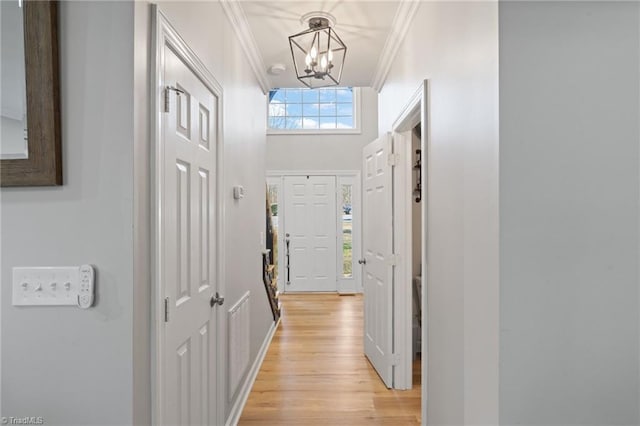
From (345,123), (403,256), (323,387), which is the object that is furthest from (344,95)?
(323,387)

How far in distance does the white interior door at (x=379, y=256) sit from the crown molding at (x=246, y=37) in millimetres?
1187

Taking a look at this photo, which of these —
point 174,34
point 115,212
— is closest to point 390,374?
point 115,212

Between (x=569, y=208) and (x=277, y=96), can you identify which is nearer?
(x=569, y=208)

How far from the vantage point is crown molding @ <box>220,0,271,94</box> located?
224 cm

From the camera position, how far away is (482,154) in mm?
1315

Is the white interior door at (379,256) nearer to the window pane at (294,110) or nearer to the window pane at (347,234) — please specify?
the window pane at (347,234)

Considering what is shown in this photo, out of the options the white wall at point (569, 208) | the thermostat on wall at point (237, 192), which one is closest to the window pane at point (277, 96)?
the thermostat on wall at point (237, 192)

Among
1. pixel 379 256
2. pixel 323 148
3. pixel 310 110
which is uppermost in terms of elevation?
pixel 310 110

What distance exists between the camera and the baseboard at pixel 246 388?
7.61 feet

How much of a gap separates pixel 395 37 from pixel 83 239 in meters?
2.36

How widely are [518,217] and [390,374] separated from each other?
2.06 meters

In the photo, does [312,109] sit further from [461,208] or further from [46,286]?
[46,286]

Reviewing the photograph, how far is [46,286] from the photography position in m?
1.16

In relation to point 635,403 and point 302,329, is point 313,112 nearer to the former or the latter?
point 302,329
